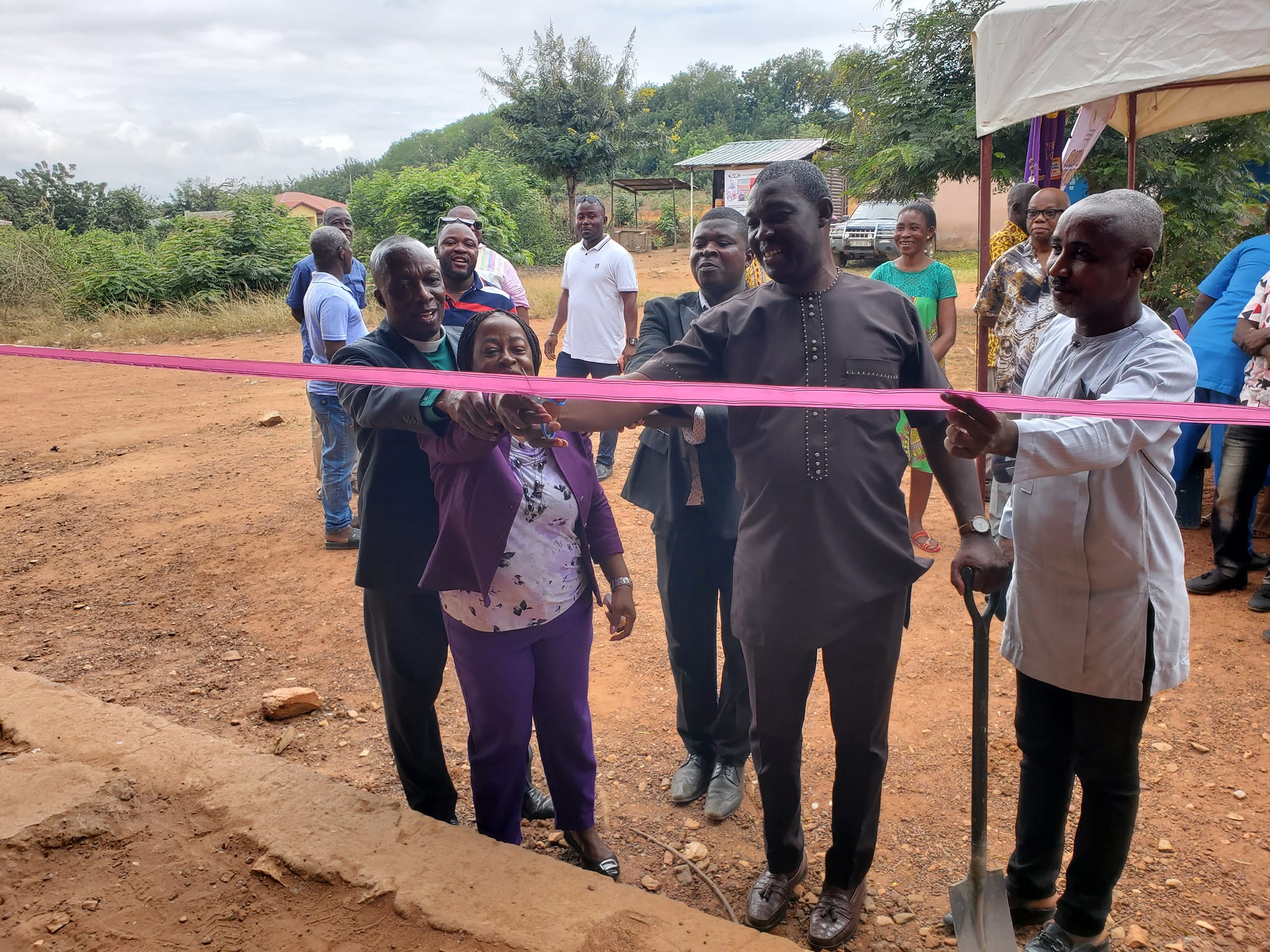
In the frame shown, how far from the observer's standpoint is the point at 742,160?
80.5 feet

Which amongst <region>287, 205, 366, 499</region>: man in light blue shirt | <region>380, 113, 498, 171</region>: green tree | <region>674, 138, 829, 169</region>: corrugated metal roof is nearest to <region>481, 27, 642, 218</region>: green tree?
<region>674, 138, 829, 169</region>: corrugated metal roof

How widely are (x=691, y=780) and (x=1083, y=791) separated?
1.32 meters

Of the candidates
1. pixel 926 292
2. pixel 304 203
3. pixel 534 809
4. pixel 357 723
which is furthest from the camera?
pixel 304 203

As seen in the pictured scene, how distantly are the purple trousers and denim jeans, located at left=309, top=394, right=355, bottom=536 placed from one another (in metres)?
3.19

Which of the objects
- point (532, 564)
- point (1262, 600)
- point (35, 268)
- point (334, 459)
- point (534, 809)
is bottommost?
point (534, 809)

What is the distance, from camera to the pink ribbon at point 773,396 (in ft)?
5.76

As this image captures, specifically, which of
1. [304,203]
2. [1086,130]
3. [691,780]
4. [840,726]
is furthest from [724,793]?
[304,203]

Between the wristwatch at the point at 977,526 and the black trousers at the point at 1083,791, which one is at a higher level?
the wristwatch at the point at 977,526

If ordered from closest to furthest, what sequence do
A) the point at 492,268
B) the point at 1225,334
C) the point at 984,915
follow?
the point at 984,915 < the point at 1225,334 < the point at 492,268

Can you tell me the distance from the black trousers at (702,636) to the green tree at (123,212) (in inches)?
1210

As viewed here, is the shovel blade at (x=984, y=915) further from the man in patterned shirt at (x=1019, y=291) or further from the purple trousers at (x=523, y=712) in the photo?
the man in patterned shirt at (x=1019, y=291)

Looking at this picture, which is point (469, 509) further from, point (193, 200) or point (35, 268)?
point (193, 200)

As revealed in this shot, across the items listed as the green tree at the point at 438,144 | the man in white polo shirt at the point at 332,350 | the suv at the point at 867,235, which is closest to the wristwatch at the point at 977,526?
the man in white polo shirt at the point at 332,350

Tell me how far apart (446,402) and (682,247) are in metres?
27.1
